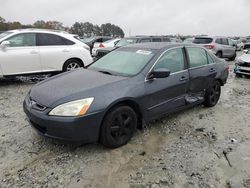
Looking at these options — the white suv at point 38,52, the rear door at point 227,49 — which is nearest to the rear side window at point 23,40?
the white suv at point 38,52

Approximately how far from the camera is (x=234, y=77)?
10.6m

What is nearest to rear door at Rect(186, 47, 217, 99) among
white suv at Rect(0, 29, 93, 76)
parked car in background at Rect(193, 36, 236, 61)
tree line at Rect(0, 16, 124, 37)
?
white suv at Rect(0, 29, 93, 76)

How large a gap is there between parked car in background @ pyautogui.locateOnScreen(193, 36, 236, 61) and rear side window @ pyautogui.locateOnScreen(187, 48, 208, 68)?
1086 cm

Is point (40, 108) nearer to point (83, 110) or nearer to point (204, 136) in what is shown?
point (83, 110)

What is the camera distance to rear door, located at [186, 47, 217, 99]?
5.18 m

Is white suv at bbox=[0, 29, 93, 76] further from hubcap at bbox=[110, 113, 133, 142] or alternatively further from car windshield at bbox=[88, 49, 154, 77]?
hubcap at bbox=[110, 113, 133, 142]

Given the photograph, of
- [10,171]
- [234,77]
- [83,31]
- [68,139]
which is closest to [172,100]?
[68,139]

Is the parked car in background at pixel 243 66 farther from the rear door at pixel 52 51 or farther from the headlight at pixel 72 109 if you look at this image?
the headlight at pixel 72 109

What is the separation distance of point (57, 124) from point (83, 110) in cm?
38

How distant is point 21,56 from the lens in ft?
25.0

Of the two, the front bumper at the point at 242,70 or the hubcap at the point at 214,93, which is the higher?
the hubcap at the point at 214,93

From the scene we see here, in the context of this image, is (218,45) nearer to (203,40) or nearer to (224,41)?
(203,40)

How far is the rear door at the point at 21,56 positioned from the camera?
24.6ft

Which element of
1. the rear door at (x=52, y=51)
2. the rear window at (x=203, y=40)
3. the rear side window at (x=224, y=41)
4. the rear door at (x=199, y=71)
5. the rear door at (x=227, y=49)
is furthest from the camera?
the rear side window at (x=224, y=41)
